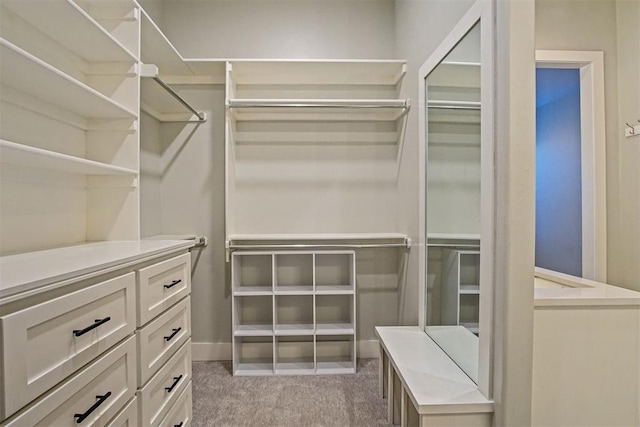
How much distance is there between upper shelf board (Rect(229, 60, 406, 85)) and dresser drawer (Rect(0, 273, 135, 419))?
69.8 inches

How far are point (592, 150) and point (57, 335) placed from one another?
6.40 ft

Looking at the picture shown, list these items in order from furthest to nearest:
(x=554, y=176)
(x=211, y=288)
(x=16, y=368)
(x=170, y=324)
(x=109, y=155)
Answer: (x=211, y=288), (x=554, y=176), (x=109, y=155), (x=170, y=324), (x=16, y=368)

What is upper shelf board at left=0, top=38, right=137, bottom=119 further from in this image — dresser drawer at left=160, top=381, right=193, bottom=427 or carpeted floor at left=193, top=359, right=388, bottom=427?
carpeted floor at left=193, top=359, right=388, bottom=427

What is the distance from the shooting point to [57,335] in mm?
782

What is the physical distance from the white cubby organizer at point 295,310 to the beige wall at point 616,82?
4.76 ft

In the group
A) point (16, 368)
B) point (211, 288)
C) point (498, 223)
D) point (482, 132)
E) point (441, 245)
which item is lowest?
point (211, 288)

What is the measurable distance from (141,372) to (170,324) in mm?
248

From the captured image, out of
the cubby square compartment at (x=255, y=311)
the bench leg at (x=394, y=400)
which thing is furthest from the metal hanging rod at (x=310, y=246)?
the bench leg at (x=394, y=400)

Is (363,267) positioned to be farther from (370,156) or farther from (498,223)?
(498,223)

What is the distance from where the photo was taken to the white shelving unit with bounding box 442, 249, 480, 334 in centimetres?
133

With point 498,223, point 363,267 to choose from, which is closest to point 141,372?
point 498,223

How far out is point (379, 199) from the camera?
2.60 m

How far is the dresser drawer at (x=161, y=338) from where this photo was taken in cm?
115

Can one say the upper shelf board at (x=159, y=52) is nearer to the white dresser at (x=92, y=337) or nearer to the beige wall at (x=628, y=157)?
the white dresser at (x=92, y=337)
